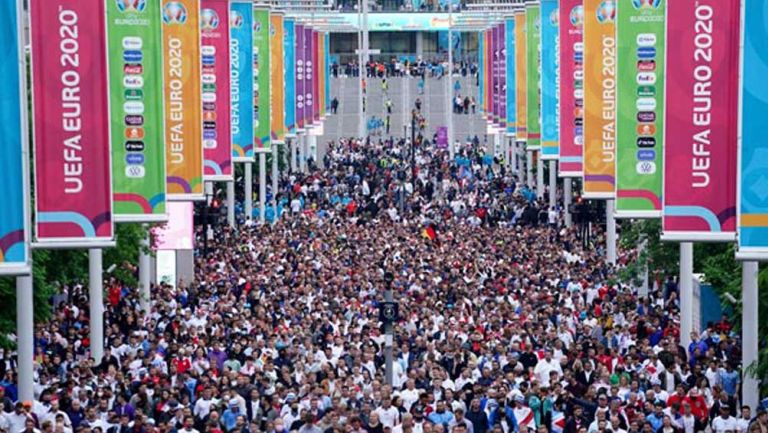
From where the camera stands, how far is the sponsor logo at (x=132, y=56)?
30.2 m

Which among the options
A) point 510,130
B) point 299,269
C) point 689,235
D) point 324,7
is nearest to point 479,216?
point 510,130

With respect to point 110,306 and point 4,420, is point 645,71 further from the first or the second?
point 110,306

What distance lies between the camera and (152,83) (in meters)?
30.3

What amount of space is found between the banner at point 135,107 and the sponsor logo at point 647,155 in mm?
6072

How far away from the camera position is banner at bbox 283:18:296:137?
217 ft

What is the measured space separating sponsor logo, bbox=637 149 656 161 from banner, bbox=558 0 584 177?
1009 centimetres

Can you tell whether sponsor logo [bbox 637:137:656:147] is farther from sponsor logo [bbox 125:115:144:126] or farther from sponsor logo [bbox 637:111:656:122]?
sponsor logo [bbox 125:115:144:126]

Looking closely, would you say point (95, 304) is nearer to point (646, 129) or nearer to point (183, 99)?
point (183, 99)

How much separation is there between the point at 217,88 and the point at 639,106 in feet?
43.0

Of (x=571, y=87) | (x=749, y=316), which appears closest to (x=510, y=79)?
(x=571, y=87)

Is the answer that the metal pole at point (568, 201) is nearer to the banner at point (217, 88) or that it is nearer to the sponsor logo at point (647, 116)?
the banner at point (217, 88)

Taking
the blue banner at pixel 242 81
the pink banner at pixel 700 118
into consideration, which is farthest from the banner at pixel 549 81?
the pink banner at pixel 700 118

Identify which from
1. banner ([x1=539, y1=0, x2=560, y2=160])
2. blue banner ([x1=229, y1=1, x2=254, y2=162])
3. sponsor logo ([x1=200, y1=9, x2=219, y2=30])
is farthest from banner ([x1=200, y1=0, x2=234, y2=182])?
banner ([x1=539, y1=0, x2=560, y2=160])

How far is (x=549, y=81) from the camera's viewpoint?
1954 inches
